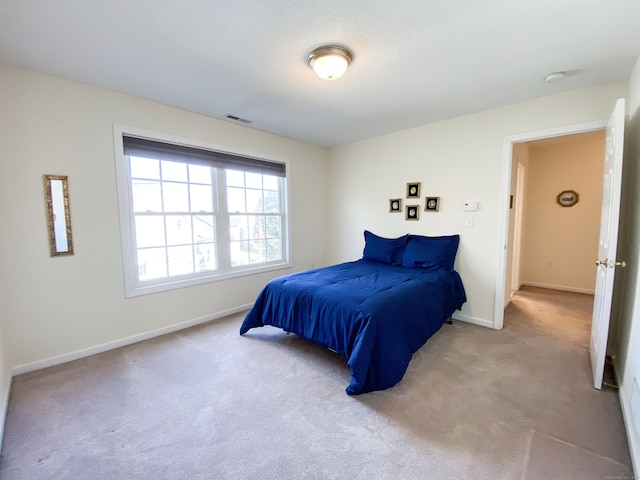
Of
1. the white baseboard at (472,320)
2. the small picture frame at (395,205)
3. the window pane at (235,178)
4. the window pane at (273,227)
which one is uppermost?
the window pane at (235,178)

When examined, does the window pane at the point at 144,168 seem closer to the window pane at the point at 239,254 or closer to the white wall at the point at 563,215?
the window pane at the point at 239,254

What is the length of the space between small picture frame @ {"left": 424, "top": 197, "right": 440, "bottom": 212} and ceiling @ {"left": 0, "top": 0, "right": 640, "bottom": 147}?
43.2 inches

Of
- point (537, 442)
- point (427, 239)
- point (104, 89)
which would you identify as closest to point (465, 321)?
point (427, 239)

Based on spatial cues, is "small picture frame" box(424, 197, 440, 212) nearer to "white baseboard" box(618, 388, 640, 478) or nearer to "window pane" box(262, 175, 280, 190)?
"window pane" box(262, 175, 280, 190)

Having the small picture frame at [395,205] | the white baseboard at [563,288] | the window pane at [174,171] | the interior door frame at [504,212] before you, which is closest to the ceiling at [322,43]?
the interior door frame at [504,212]

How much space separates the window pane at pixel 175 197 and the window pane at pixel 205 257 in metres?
0.47

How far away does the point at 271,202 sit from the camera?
3.92 metres

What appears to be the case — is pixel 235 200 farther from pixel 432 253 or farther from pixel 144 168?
pixel 432 253

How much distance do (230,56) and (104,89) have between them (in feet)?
4.52

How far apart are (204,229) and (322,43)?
7.61 feet

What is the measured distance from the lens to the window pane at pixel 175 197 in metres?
2.91

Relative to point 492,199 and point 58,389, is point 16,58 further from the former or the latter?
point 492,199

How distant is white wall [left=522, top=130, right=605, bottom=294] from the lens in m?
4.21

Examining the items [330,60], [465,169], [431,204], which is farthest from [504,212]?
[330,60]
